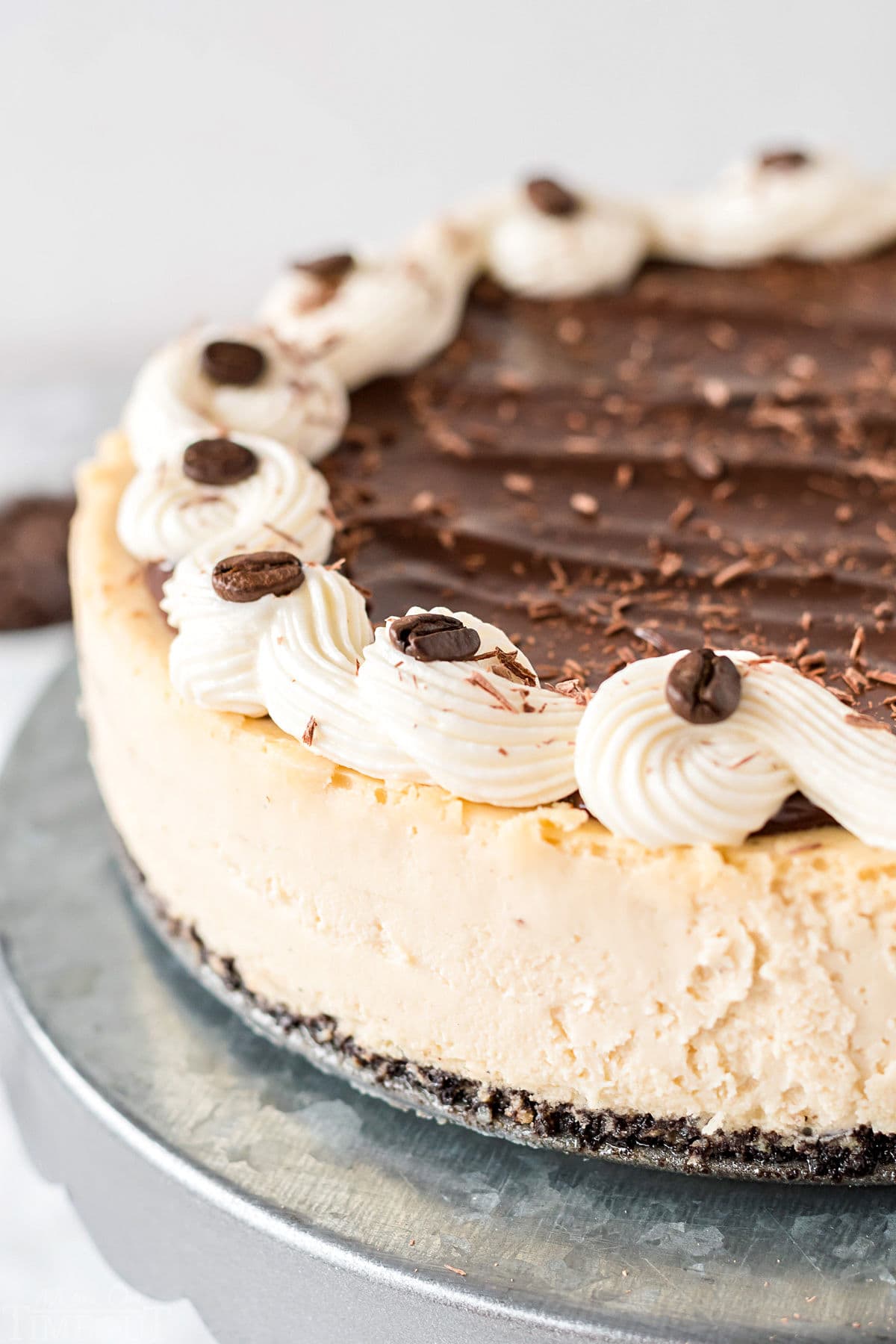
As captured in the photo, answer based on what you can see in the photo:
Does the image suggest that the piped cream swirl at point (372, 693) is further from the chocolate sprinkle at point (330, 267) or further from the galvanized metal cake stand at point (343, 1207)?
the chocolate sprinkle at point (330, 267)

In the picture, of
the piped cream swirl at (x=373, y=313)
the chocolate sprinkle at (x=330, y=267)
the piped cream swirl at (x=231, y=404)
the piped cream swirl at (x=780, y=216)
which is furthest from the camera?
the piped cream swirl at (x=780, y=216)

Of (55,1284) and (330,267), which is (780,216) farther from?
(55,1284)

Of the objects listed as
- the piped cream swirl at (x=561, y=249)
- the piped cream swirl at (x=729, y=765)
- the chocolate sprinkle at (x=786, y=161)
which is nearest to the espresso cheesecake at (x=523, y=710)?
the piped cream swirl at (x=729, y=765)

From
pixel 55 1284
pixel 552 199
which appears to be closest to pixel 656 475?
pixel 552 199

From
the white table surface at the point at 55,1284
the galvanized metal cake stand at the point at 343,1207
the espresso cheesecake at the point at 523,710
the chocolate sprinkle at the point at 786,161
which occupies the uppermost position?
the chocolate sprinkle at the point at 786,161

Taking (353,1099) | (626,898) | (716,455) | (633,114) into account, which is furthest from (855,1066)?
(633,114)

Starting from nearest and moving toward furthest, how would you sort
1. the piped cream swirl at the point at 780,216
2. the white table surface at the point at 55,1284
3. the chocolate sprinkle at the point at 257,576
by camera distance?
1. the chocolate sprinkle at the point at 257,576
2. the white table surface at the point at 55,1284
3. the piped cream swirl at the point at 780,216
